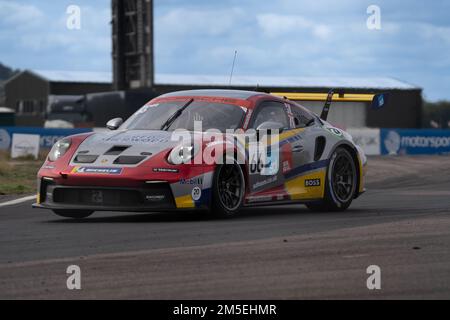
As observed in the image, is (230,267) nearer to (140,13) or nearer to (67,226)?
(67,226)

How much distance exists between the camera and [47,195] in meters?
10.4

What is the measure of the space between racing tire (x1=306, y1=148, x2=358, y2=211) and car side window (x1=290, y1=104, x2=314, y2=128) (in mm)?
Result: 474

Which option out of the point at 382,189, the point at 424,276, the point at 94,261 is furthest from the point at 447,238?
the point at 382,189

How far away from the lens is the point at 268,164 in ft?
35.7

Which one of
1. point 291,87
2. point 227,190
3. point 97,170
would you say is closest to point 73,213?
point 97,170

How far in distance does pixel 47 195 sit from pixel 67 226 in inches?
28.3

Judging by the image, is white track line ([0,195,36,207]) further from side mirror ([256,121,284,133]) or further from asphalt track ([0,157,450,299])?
side mirror ([256,121,284,133])

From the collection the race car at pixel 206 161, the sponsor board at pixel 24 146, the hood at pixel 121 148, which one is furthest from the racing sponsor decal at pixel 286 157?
the sponsor board at pixel 24 146

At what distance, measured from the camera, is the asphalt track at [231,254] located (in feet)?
19.7

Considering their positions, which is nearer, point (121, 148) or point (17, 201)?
point (121, 148)

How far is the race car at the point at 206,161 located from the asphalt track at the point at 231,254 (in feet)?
0.84

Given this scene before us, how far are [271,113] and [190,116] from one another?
979 millimetres

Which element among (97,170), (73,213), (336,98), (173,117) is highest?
(336,98)

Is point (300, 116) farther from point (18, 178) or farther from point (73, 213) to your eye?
point (18, 178)
